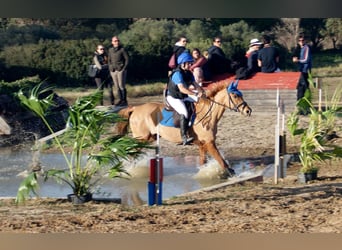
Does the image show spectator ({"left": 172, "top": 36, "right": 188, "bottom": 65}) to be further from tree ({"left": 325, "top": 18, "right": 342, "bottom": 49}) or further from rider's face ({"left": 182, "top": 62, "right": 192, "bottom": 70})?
tree ({"left": 325, "top": 18, "right": 342, "bottom": 49})

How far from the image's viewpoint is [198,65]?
37.6ft

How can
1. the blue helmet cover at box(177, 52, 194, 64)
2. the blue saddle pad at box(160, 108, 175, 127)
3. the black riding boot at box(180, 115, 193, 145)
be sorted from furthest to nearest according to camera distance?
the blue saddle pad at box(160, 108, 175, 127), the black riding boot at box(180, 115, 193, 145), the blue helmet cover at box(177, 52, 194, 64)

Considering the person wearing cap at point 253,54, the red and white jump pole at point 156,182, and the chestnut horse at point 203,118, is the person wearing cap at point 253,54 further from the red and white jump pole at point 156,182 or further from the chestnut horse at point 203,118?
the red and white jump pole at point 156,182

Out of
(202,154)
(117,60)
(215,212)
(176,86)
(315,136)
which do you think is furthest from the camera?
(202,154)

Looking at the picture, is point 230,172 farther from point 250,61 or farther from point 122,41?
point 122,41

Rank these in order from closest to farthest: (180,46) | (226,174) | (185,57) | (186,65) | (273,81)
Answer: (185,57)
(186,65)
(180,46)
(273,81)
(226,174)

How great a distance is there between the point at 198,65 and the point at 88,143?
6.20 ft

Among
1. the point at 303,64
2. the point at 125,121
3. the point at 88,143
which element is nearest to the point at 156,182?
the point at 88,143

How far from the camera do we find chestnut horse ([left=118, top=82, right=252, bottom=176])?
11570 millimetres

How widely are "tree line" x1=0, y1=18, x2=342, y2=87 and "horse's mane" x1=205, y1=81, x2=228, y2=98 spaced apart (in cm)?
33

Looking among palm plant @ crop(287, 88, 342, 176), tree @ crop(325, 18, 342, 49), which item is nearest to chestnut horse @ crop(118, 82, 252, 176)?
palm plant @ crop(287, 88, 342, 176)

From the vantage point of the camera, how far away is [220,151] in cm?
1304

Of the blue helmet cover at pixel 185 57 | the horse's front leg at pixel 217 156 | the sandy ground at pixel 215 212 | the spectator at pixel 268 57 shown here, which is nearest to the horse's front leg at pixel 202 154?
the horse's front leg at pixel 217 156

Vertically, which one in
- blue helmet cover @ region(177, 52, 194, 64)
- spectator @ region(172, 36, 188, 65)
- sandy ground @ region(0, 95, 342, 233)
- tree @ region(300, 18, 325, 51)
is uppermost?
tree @ region(300, 18, 325, 51)
